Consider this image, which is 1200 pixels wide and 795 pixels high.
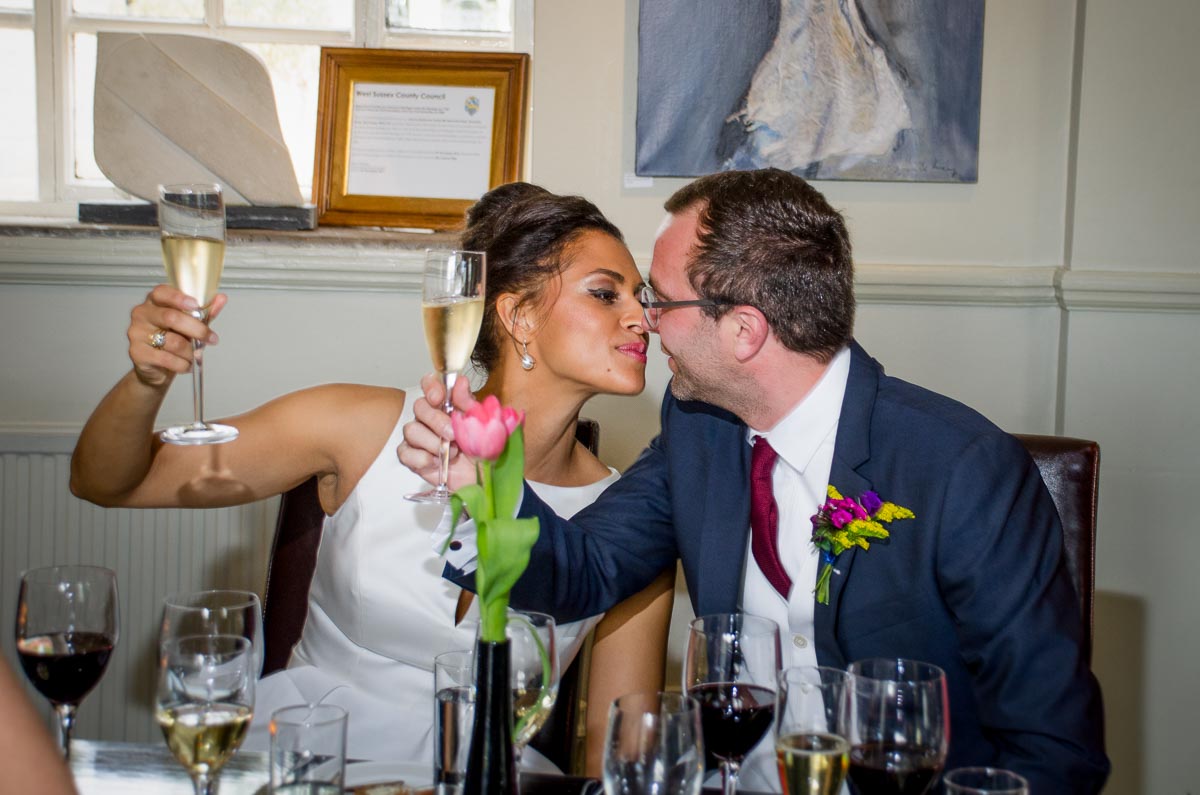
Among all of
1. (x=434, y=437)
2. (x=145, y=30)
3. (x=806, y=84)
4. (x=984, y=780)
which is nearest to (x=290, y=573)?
(x=434, y=437)

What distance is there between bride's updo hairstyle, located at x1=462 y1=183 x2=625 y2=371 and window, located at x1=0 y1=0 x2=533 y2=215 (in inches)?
40.9

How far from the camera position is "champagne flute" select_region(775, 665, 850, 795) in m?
0.98

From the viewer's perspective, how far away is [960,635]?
65.1 inches

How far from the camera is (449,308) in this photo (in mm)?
1488

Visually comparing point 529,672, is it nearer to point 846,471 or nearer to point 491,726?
point 491,726

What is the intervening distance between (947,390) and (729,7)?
105 cm

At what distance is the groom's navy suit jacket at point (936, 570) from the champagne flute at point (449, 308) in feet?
0.79

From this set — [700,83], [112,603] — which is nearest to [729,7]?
[700,83]

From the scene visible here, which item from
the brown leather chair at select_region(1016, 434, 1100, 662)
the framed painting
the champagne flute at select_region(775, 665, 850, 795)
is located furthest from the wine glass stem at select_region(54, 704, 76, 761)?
the framed painting

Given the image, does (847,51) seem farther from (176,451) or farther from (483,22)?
(176,451)

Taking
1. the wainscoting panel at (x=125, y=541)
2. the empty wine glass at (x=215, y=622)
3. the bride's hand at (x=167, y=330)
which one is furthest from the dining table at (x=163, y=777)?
the wainscoting panel at (x=125, y=541)

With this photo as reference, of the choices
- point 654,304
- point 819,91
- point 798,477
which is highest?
point 819,91

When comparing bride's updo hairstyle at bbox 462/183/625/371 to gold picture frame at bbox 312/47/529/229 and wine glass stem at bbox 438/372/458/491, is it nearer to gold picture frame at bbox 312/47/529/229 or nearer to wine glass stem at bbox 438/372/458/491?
wine glass stem at bbox 438/372/458/491

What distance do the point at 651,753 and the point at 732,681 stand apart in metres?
0.23
